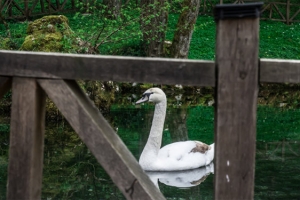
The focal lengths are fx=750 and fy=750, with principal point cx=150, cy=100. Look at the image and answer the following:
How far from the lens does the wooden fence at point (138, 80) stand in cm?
316

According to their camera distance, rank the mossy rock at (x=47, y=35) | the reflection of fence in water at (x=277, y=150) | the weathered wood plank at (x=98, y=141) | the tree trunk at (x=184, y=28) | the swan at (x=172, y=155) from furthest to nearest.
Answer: the tree trunk at (x=184, y=28) < the mossy rock at (x=47, y=35) < the reflection of fence in water at (x=277, y=150) < the swan at (x=172, y=155) < the weathered wood plank at (x=98, y=141)

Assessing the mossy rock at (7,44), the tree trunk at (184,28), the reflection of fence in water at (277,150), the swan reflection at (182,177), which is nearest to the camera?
the swan reflection at (182,177)

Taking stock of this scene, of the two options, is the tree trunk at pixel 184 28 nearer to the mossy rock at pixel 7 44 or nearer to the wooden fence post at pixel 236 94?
the mossy rock at pixel 7 44

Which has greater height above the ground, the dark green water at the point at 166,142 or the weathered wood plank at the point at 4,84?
the weathered wood plank at the point at 4,84

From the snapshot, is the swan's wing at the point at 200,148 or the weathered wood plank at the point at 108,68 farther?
the swan's wing at the point at 200,148

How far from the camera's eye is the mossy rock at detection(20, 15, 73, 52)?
14805 mm

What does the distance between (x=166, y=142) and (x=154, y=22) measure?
695 centimetres

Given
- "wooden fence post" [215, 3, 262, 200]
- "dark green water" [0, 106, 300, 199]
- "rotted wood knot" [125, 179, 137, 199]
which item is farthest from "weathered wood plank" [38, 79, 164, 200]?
"dark green water" [0, 106, 300, 199]

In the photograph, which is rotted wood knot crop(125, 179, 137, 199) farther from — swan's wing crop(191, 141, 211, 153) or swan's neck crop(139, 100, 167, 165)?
swan's wing crop(191, 141, 211, 153)

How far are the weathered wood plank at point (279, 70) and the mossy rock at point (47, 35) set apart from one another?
38.5 ft

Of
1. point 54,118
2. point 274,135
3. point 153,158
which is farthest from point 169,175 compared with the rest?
point 54,118

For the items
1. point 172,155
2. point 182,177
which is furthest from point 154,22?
point 182,177

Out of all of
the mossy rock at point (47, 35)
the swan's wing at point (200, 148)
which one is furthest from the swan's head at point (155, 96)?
the mossy rock at point (47, 35)

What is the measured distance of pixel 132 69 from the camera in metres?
3.26
